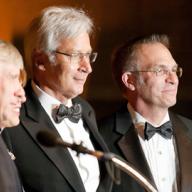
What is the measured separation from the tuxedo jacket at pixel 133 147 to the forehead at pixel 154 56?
24cm

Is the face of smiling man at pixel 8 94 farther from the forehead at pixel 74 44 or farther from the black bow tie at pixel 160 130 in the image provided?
the black bow tie at pixel 160 130

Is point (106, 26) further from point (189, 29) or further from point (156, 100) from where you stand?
point (156, 100)

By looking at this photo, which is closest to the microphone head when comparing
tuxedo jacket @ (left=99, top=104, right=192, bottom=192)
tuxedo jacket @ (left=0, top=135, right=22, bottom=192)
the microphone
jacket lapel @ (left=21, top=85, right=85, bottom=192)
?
the microphone

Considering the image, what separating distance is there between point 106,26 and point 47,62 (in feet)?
5.80

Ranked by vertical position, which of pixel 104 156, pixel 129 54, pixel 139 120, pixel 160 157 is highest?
pixel 104 156

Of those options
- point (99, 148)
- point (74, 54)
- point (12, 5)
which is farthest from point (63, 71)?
point (12, 5)

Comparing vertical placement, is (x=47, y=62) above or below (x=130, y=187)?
above

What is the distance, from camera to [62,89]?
113 inches

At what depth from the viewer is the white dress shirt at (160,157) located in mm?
3107

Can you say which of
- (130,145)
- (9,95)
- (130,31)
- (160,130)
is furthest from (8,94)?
(130,31)

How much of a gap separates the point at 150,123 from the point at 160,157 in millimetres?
177

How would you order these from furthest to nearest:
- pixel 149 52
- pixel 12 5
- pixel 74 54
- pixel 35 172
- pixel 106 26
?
pixel 106 26 → pixel 12 5 → pixel 149 52 → pixel 74 54 → pixel 35 172

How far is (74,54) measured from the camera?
9.46 ft

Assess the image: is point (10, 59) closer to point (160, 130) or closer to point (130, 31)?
point (160, 130)
